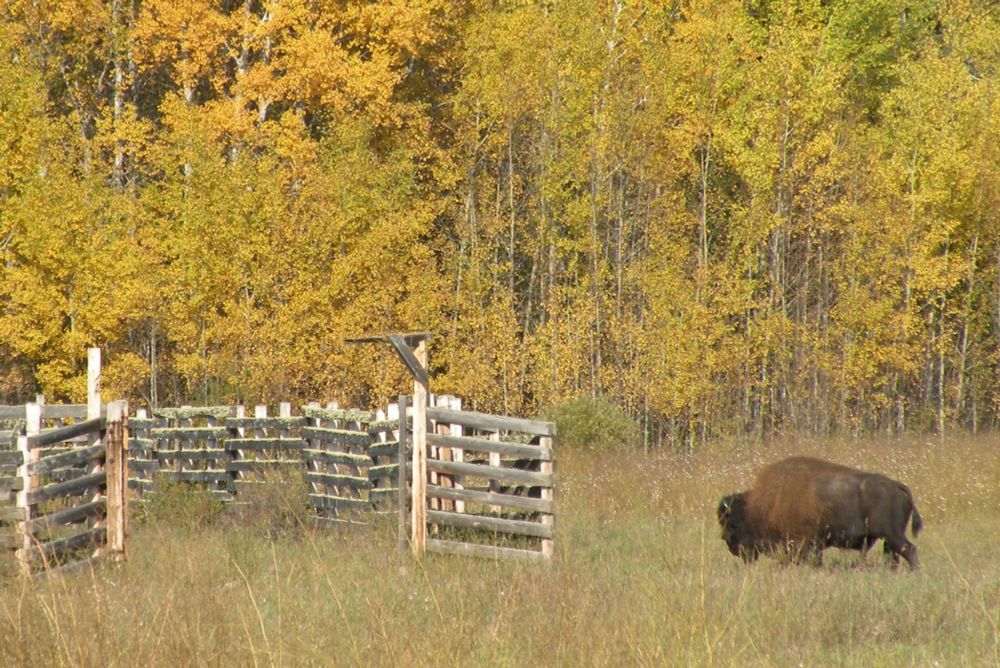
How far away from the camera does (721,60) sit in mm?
31469

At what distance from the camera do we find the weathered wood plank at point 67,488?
10.6 meters

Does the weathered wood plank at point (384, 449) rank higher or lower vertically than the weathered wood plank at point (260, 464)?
higher

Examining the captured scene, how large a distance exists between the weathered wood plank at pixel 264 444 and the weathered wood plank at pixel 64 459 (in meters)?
7.14

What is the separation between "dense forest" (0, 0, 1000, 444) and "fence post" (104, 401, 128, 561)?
53.1ft

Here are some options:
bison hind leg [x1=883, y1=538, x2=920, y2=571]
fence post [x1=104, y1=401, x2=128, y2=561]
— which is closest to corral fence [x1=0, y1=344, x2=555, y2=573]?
fence post [x1=104, y1=401, x2=128, y2=561]

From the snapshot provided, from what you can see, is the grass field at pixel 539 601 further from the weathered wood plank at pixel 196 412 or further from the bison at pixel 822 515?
the weathered wood plank at pixel 196 412

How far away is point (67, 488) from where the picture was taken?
35.8 feet

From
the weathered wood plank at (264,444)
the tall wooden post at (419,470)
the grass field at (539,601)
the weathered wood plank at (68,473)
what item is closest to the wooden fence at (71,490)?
the grass field at (539,601)

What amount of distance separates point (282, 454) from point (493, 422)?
823 cm

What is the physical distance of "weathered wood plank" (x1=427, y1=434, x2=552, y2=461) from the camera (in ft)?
36.2

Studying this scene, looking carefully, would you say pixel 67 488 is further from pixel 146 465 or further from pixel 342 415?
pixel 146 465

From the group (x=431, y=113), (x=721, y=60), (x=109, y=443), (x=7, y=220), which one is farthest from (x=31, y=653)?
(x=431, y=113)

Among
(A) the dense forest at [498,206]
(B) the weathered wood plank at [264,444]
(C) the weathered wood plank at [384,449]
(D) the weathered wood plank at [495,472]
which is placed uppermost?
(A) the dense forest at [498,206]

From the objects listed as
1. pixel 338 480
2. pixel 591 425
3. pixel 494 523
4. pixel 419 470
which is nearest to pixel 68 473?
pixel 338 480
